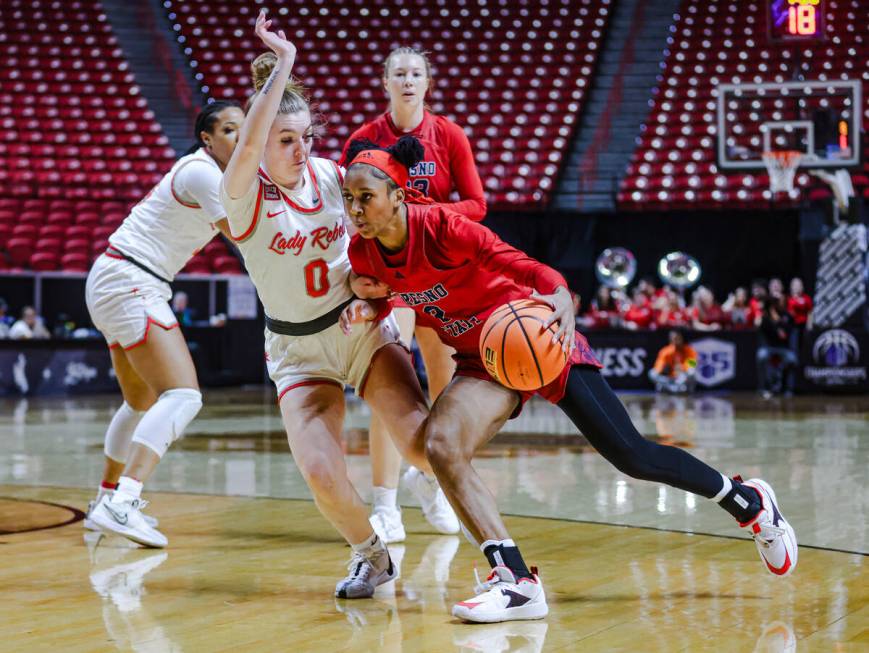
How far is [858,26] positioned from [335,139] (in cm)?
991

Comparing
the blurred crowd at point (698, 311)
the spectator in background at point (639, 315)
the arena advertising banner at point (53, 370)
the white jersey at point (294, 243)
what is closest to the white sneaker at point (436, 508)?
the white jersey at point (294, 243)

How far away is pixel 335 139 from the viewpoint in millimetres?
20844

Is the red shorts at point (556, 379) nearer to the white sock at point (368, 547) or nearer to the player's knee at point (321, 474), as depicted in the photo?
the player's knee at point (321, 474)

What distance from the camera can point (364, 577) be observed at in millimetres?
3941

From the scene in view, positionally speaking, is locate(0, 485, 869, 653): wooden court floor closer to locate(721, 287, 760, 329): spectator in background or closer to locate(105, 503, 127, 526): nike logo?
locate(105, 503, 127, 526): nike logo

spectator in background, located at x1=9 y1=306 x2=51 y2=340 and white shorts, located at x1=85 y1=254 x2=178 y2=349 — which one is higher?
white shorts, located at x1=85 y1=254 x2=178 y2=349

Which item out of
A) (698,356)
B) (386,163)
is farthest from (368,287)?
(698,356)

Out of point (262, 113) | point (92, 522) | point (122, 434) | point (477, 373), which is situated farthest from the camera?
point (122, 434)

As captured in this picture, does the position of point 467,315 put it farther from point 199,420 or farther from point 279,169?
point 199,420

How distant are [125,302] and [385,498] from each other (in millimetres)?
1400

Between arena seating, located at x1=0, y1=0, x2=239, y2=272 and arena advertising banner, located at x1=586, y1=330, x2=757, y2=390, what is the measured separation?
618 cm

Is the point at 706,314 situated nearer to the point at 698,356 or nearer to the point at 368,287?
the point at 698,356

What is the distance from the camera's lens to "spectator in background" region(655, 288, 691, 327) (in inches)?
624

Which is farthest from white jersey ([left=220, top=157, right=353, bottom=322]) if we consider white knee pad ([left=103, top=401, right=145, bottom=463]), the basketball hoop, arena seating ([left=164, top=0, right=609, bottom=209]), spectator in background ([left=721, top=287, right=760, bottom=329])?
arena seating ([left=164, top=0, right=609, bottom=209])
